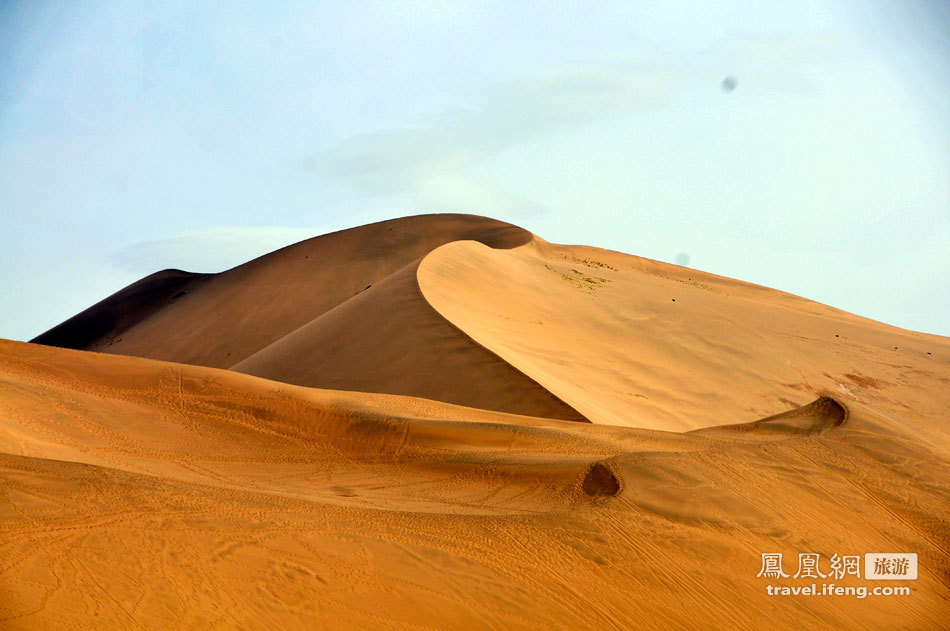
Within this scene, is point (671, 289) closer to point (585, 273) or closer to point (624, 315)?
point (585, 273)

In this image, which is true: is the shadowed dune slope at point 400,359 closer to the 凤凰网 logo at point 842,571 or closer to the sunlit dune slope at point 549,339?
the sunlit dune slope at point 549,339

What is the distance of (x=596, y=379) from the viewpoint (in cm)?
1673

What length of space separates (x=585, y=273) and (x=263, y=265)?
17255 millimetres

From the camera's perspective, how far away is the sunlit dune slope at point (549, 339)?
611 inches

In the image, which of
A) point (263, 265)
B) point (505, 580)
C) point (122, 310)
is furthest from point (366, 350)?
point (122, 310)

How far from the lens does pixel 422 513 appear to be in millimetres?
6797

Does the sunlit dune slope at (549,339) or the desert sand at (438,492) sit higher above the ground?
the sunlit dune slope at (549,339)

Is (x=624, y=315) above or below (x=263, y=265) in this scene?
below

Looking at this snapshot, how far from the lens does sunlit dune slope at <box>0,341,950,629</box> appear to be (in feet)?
16.6

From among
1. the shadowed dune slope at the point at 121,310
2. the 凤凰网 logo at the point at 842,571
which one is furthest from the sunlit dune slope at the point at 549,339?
the 凤凰网 logo at the point at 842,571

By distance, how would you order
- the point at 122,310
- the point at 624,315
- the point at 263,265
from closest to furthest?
the point at 624,315 < the point at 263,265 < the point at 122,310

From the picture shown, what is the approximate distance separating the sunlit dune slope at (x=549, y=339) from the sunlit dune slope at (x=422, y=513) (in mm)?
4059

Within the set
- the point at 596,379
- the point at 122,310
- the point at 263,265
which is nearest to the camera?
the point at 596,379

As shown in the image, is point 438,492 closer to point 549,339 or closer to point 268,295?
point 549,339
